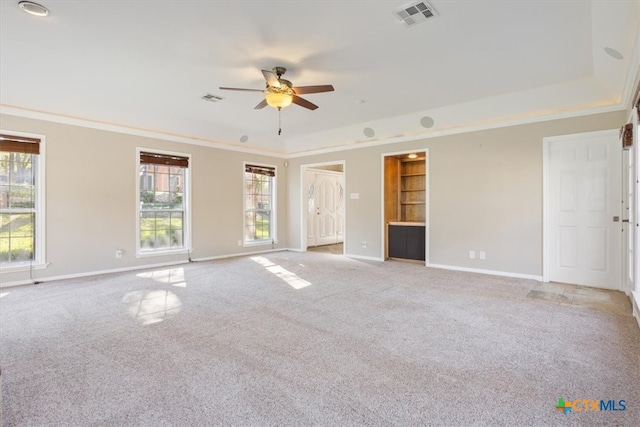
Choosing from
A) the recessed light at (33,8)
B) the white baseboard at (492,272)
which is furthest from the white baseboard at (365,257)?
the recessed light at (33,8)

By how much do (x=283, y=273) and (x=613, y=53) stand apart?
16.2 ft

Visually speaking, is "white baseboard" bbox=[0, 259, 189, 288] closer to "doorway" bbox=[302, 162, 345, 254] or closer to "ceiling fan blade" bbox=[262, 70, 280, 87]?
"doorway" bbox=[302, 162, 345, 254]

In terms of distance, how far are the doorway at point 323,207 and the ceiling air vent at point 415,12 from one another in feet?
17.6

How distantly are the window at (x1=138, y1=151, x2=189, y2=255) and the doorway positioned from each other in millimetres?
2899

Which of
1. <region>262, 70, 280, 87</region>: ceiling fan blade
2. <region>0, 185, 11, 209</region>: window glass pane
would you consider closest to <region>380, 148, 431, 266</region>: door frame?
<region>262, 70, 280, 87</region>: ceiling fan blade

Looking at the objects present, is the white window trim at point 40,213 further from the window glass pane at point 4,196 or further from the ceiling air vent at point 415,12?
the ceiling air vent at point 415,12

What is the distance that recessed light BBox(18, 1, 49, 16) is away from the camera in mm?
2633

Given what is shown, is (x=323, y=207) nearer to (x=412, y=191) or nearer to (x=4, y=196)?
(x=412, y=191)

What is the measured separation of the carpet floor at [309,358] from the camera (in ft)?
6.08

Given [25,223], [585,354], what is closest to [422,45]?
[585,354]

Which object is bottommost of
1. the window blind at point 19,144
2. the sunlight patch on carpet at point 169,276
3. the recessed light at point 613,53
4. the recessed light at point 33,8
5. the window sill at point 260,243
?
the sunlight patch on carpet at point 169,276

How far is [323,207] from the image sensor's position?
9.49m

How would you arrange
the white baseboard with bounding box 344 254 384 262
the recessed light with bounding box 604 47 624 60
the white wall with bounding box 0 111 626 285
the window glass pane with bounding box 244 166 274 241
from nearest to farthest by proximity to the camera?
1. the recessed light with bounding box 604 47 624 60
2. the white wall with bounding box 0 111 626 285
3. the white baseboard with bounding box 344 254 384 262
4. the window glass pane with bounding box 244 166 274 241

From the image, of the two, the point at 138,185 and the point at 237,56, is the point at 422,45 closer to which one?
the point at 237,56
